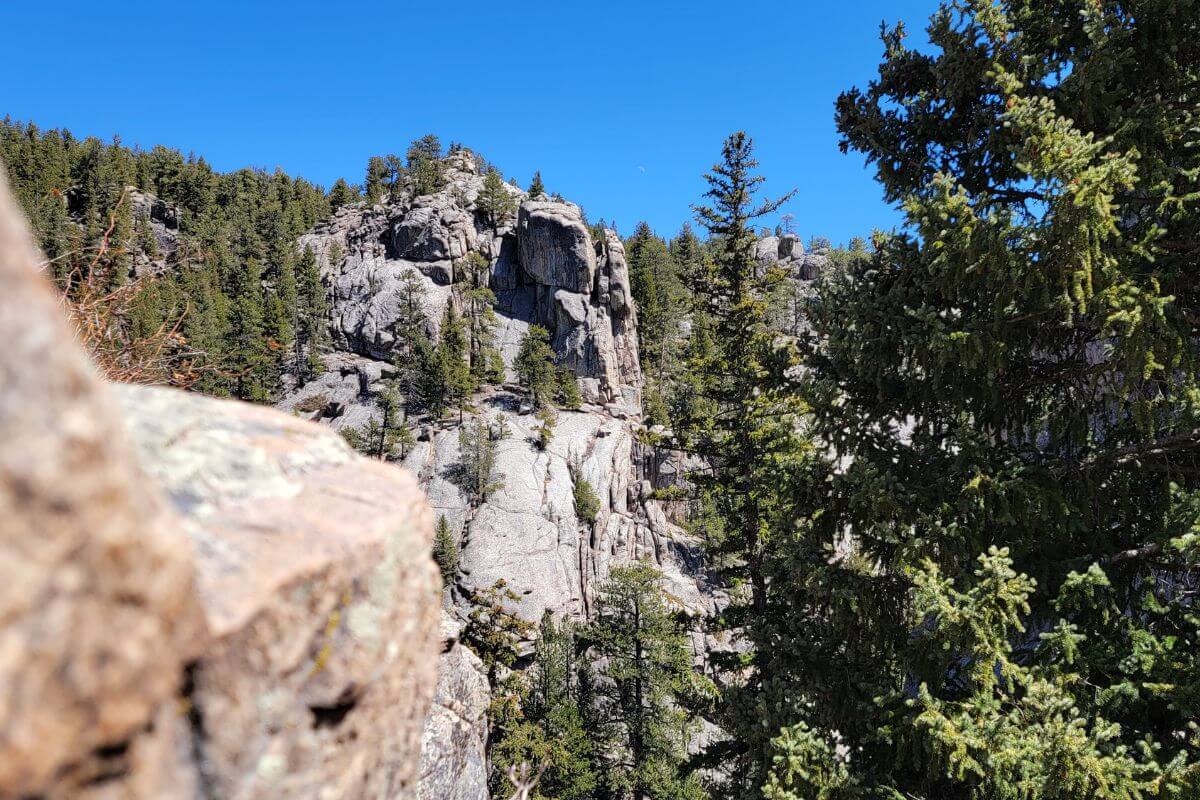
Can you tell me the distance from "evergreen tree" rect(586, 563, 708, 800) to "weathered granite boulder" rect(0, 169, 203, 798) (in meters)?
22.4

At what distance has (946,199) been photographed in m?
4.96

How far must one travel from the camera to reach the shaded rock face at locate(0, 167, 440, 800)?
37.1 inches

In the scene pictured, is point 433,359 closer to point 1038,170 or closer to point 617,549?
point 617,549

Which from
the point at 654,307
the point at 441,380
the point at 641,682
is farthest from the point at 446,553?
the point at 654,307

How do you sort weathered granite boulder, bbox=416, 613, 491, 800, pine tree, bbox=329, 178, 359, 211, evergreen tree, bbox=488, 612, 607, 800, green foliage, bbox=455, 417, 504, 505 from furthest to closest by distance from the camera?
1. pine tree, bbox=329, 178, 359, 211
2. green foliage, bbox=455, 417, 504, 505
3. evergreen tree, bbox=488, 612, 607, 800
4. weathered granite boulder, bbox=416, 613, 491, 800

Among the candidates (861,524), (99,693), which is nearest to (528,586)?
(861,524)

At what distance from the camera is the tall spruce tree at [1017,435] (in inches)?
176

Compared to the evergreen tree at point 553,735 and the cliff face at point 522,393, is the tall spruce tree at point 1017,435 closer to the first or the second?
the cliff face at point 522,393

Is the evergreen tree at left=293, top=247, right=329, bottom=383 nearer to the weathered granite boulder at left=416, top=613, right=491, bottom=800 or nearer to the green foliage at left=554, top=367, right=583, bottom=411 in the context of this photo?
the green foliage at left=554, top=367, right=583, bottom=411

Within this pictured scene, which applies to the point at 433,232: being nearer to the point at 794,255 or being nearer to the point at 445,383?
the point at 445,383

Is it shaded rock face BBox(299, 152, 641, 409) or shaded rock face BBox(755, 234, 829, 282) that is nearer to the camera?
shaded rock face BBox(299, 152, 641, 409)

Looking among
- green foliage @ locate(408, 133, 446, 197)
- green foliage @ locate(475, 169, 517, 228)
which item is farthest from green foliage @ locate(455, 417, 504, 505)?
green foliage @ locate(408, 133, 446, 197)

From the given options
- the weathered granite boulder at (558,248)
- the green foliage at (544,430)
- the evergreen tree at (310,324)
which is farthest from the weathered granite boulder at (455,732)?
the weathered granite boulder at (558,248)

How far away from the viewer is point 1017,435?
594 centimetres
